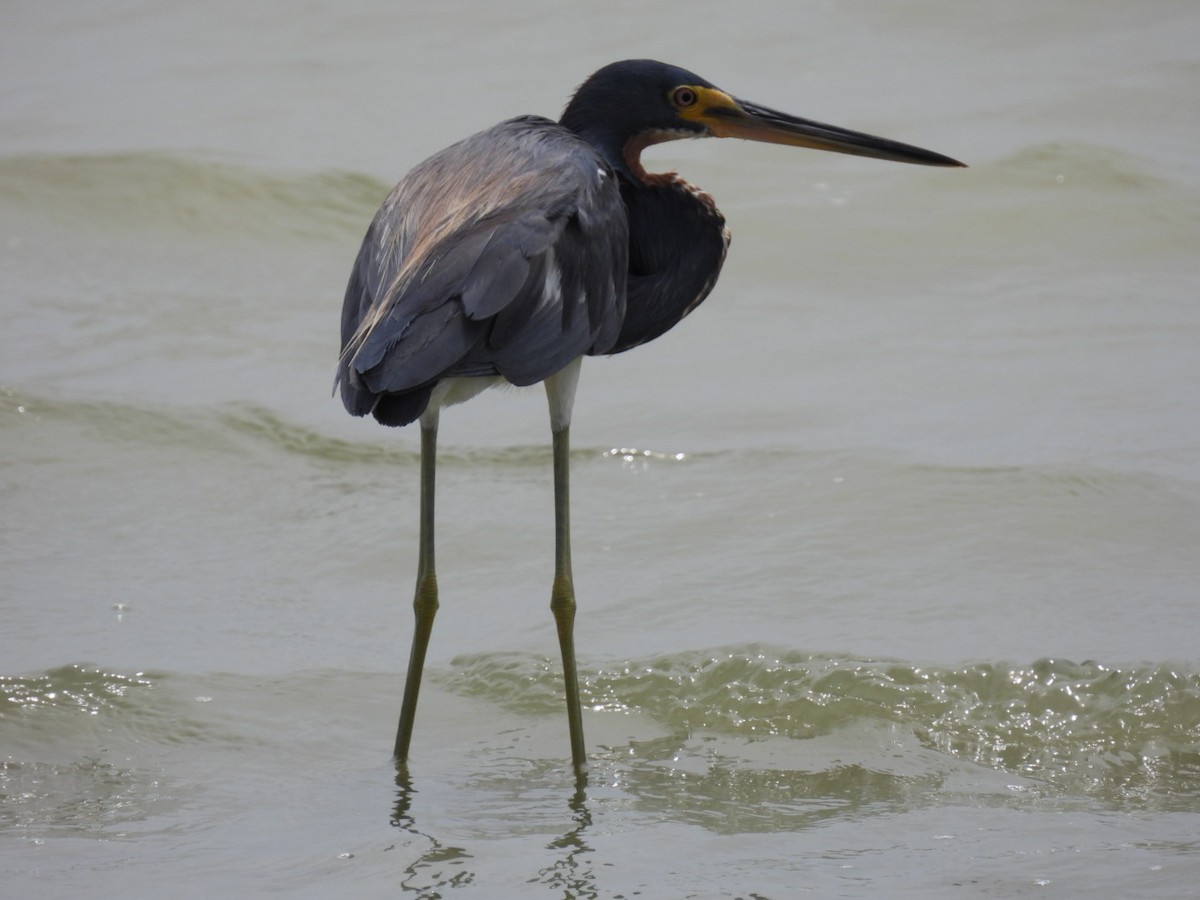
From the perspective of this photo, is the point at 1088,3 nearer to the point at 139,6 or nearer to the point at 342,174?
the point at 342,174

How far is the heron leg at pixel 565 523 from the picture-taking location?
4.28m

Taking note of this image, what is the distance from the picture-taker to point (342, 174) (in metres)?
10.6

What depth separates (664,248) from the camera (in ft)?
15.0

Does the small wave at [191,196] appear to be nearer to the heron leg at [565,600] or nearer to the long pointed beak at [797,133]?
the long pointed beak at [797,133]

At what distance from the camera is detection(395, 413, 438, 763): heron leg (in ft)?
14.0

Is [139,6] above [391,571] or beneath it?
above

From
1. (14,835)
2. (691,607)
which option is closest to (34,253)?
(691,607)

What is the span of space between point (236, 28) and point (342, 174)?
356cm

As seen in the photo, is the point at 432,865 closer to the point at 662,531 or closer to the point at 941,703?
the point at 941,703

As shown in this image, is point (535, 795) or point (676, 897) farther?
point (535, 795)

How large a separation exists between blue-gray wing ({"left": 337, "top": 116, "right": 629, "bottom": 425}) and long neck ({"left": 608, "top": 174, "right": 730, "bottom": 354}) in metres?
0.19

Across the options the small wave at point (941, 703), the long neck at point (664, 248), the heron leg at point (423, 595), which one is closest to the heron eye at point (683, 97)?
the long neck at point (664, 248)

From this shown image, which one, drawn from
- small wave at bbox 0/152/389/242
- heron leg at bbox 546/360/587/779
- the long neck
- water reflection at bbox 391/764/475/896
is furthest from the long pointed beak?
small wave at bbox 0/152/389/242

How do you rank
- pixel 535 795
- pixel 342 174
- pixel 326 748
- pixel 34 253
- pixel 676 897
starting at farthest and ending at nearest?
pixel 342 174
pixel 34 253
pixel 326 748
pixel 535 795
pixel 676 897
